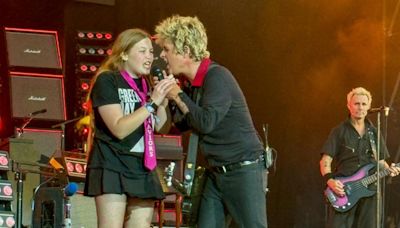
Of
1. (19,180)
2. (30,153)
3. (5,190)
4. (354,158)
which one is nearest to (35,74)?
(30,153)

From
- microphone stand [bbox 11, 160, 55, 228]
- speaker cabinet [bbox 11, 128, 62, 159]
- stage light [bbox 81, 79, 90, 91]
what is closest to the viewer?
microphone stand [bbox 11, 160, 55, 228]

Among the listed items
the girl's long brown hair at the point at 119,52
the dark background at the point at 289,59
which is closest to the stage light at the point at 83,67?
the dark background at the point at 289,59

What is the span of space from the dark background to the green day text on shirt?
536 cm

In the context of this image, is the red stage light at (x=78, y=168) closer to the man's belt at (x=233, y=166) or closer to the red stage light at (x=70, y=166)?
the red stage light at (x=70, y=166)

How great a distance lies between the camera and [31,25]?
9.86 meters

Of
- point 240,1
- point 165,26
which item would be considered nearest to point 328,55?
point 240,1

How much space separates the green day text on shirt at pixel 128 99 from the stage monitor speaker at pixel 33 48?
16.8 ft

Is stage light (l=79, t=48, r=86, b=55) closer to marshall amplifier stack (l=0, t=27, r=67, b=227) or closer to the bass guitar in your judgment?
marshall amplifier stack (l=0, t=27, r=67, b=227)

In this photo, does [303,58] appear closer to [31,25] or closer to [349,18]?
[349,18]

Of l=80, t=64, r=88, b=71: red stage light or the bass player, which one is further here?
l=80, t=64, r=88, b=71: red stage light

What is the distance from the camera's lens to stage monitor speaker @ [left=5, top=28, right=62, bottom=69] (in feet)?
29.7

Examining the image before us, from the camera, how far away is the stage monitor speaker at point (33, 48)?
906cm

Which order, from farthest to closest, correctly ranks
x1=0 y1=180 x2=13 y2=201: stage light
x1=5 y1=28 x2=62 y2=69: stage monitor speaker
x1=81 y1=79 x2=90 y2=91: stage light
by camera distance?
x1=81 y1=79 x2=90 y2=91: stage light, x1=5 y1=28 x2=62 y2=69: stage monitor speaker, x1=0 y1=180 x2=13 y2=201: stage light

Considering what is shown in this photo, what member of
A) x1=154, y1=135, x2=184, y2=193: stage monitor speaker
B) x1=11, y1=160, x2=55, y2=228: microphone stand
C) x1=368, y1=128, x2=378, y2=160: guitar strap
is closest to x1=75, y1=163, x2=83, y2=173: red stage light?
x1=11, y1=160, x2=55, y2=228: microphone stand
